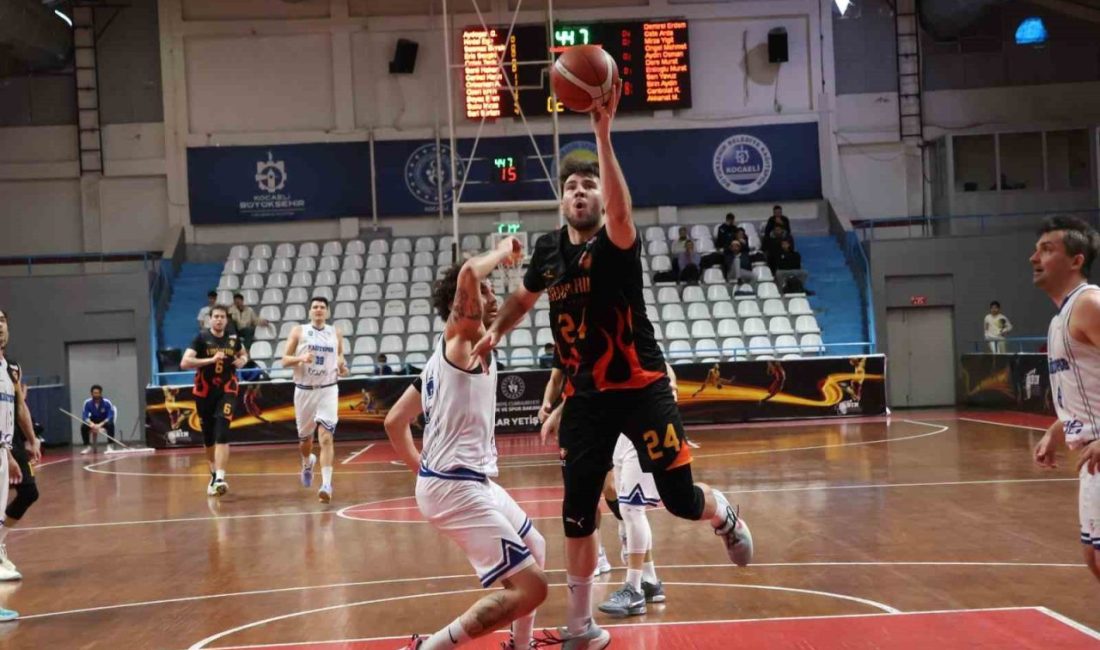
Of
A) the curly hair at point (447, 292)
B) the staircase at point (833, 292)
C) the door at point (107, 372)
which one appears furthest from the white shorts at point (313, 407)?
the staircase at point (833, 292)

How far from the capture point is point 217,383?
13758mm

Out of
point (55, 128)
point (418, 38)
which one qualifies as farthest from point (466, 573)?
point (55, 128)

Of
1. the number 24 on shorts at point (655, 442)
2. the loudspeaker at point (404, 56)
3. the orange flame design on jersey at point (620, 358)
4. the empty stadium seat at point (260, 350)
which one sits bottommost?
the number 24 on shorts at point (655, 442)

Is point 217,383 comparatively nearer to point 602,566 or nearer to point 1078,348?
point 602,566

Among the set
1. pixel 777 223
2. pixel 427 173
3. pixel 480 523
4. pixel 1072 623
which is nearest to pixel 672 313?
pixel 777 223

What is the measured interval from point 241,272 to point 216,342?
40.7 feet

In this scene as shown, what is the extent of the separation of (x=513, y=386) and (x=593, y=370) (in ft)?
50.6

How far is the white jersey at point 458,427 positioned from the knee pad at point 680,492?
79cm

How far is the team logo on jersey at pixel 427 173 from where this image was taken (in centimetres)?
2722

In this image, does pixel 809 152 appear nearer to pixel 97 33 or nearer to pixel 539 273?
pixel 97 33

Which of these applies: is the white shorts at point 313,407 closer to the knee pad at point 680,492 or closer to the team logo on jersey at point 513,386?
the team logo on jersey at point 513,386

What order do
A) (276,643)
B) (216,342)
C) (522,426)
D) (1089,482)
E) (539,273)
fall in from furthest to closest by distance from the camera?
(522,426) → (216,342) → (276,643) → (539,273) → (1089,482)

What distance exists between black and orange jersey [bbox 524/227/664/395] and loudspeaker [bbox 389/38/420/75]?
22350 millimetres

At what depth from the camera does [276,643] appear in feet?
20.6
